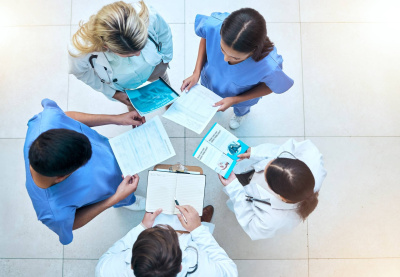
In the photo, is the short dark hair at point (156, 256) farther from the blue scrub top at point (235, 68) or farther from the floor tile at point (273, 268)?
the floor tile at point (273, 268)

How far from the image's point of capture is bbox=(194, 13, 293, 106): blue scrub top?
1.57 metres

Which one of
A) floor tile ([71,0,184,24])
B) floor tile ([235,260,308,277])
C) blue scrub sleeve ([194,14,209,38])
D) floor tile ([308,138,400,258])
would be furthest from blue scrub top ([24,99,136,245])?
floor tile ([308,138,400,258])

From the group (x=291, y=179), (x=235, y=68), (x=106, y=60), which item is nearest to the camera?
(x=291, y=179)

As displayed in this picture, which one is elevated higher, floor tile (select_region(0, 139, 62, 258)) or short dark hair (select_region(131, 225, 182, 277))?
short dark hair (select_region(131, 225, 182, 277))

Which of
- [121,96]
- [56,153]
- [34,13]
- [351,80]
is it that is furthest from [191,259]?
[34,13]

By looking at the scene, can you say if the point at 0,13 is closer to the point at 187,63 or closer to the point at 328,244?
the point at 187,63

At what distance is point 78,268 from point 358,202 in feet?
7.21

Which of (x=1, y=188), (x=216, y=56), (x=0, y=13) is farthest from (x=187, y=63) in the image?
(x=1, y=188)

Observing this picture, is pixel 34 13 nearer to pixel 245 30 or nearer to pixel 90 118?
pixel 90 118

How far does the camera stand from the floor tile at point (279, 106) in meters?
2.48

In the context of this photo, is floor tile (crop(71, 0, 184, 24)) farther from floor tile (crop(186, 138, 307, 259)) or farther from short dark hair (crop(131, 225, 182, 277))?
short dark hair (crop(131, 225, 182, 277))

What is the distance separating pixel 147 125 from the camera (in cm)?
177

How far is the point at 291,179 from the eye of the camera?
141cm

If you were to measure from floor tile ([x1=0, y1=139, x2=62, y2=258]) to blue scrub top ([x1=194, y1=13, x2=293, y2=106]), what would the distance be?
1702 mm
